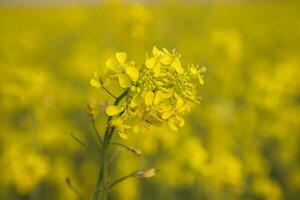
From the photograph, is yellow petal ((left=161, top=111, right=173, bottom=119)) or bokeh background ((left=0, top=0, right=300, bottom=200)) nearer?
yellow petal ((left=161, top=111, right=173, bottom=119))

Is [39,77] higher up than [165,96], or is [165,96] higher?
[165,96]

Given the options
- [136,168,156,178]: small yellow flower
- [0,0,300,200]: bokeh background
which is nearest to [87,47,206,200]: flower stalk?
[136,168,156,178]: small yellow flower

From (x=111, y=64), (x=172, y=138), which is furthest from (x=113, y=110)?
(x=172, y=138)

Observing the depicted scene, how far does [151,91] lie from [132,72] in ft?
0.25

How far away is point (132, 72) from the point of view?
148cm

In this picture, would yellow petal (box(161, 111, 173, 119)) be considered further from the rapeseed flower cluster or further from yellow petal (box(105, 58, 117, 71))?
yellow petal (box(105, 58, 117, 71))

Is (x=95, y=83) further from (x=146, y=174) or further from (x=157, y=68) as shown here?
(x=146, y=174)

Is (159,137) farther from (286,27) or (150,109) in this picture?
(286,27)

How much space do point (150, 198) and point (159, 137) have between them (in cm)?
54

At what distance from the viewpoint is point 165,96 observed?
148cm

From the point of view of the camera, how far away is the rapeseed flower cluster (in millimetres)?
1472

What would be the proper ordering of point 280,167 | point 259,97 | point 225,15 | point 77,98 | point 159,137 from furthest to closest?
point 225,15, point 77,98, point 280,167, point 259,97, point 159,137

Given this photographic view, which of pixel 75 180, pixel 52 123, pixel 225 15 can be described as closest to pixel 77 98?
pixel 52 123

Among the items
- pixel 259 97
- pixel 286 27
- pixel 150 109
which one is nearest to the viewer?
pixel 150 109
